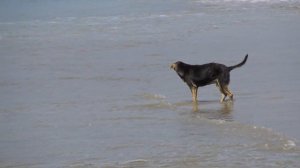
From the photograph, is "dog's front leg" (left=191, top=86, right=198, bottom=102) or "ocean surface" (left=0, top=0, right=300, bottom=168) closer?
"ocean surface" (left=0, top=0, right=300, bottom=168)

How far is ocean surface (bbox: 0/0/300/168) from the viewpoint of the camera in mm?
8125

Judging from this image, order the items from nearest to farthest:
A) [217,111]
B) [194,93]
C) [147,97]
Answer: [217,111] → [194,93] → [147,97]

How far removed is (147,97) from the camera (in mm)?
11883

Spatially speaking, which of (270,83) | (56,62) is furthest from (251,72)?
(56,62)

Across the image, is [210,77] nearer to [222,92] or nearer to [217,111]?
[222,92]

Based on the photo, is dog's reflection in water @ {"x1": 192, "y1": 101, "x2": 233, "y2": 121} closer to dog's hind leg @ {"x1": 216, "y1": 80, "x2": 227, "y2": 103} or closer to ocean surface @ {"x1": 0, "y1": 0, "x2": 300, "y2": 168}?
ocean surface @ {"x1": 0, "y1": 0, "x2": 300, "y2": 168}

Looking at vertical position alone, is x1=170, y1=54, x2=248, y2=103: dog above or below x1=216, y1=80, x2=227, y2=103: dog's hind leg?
above

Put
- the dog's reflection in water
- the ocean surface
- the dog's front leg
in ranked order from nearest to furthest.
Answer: the ocean surface < the dog's reflection in water < the dog's front leg

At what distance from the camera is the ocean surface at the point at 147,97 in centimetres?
812

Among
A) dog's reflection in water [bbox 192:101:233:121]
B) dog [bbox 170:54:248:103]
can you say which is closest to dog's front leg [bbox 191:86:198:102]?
dog [bbox 170:54:248:103]

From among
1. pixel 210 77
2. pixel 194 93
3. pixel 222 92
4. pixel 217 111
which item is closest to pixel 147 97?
pixel 194 93

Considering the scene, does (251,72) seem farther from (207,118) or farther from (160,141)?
(160,141)

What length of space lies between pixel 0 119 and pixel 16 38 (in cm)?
1191

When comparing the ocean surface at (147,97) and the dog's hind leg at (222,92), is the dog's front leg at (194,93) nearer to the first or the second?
the ocean surface at (147,97)
